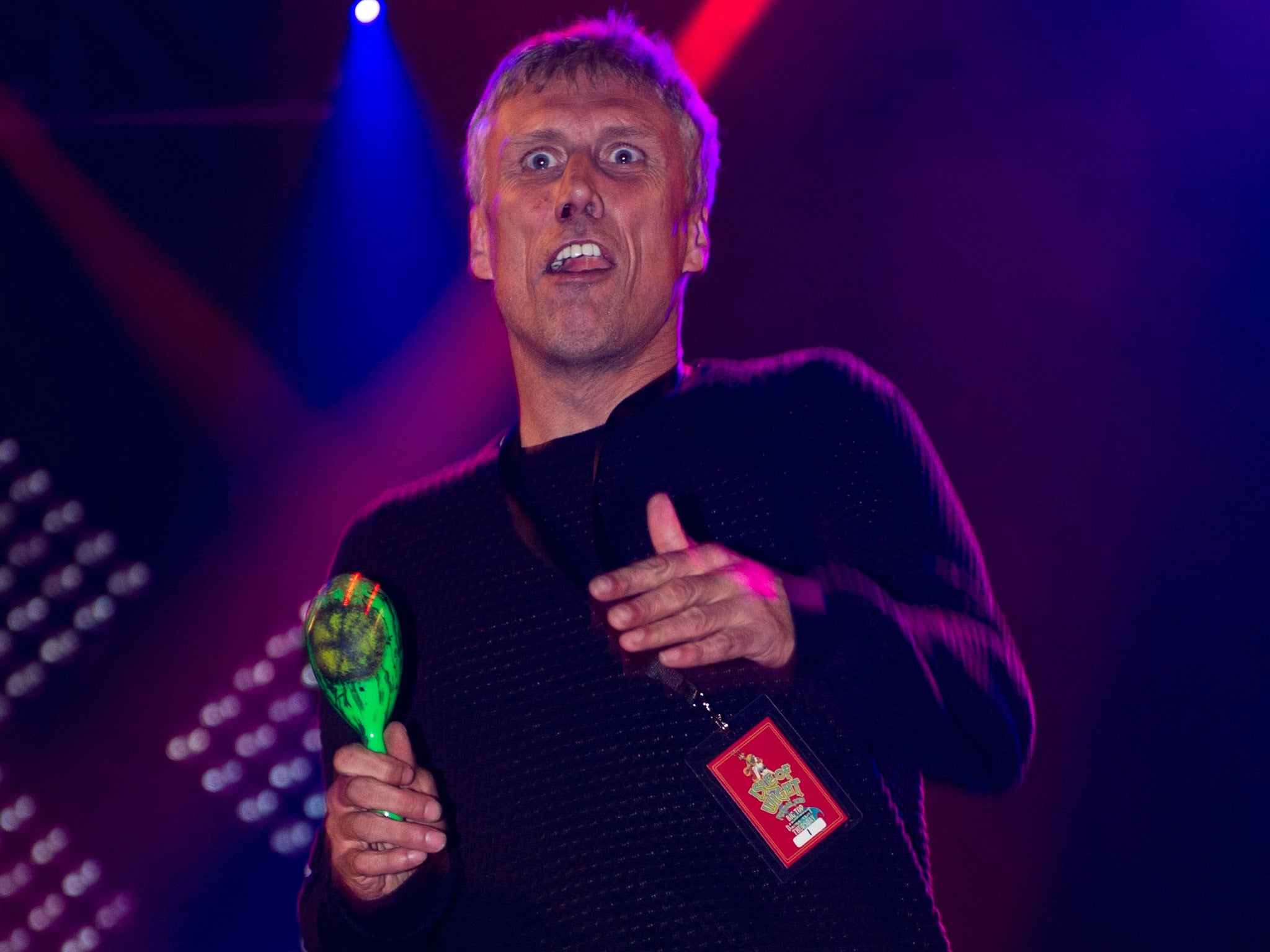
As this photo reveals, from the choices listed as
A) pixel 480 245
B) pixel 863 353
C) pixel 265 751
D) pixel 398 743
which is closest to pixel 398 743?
pixel 398 743

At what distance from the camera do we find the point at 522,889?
132cm

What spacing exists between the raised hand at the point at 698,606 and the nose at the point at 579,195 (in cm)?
76

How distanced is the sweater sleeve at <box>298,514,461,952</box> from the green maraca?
0.18 meters

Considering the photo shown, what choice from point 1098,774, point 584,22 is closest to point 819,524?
point 584,22

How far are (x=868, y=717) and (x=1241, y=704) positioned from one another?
1.99 metres

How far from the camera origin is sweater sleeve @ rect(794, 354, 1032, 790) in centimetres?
104

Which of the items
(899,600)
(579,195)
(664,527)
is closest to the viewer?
(664,527)

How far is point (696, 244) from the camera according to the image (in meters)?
1.85

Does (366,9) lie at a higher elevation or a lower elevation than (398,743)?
higher

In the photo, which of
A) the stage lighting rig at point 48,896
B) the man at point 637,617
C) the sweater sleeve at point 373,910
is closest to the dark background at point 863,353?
the stage lighting rig at point 48,896

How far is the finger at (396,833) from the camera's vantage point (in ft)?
3.77

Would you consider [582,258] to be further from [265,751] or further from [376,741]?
[265,751]

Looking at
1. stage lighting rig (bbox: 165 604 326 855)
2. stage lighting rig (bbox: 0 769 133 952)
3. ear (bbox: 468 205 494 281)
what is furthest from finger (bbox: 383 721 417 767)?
stage lighting rig (bbox: 0 769 133 952)

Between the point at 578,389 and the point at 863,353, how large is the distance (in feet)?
5.08
